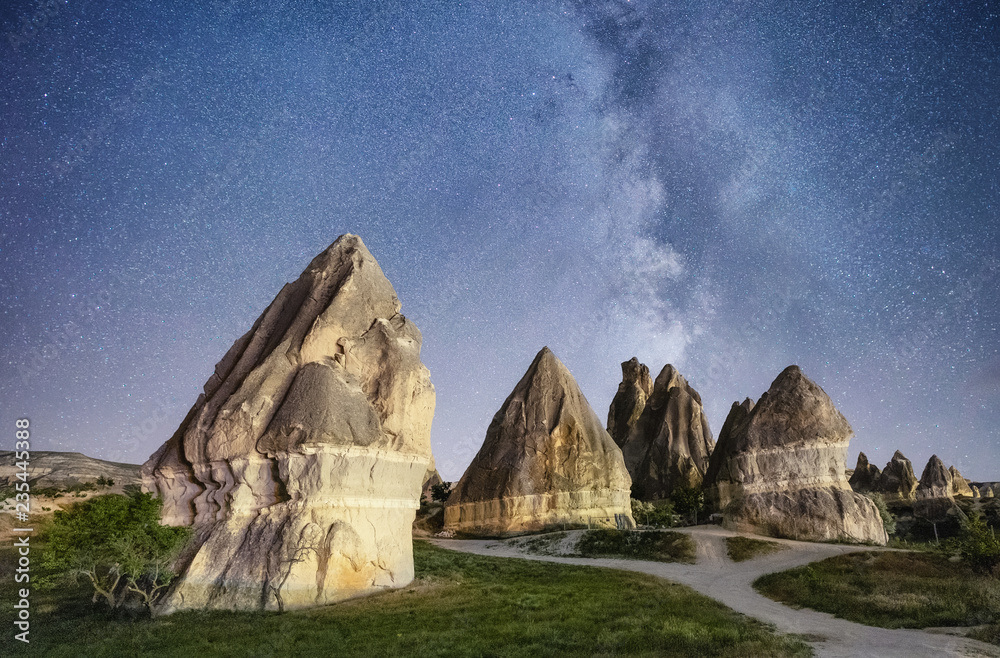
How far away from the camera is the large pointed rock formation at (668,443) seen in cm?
5644

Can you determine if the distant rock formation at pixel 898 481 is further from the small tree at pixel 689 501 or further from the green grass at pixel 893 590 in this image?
the green grass at pixel 893 590

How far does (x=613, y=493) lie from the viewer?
136 ft

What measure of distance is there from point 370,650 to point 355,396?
8563mm

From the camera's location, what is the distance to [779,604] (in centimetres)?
1728

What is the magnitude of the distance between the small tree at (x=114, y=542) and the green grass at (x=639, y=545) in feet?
67.4

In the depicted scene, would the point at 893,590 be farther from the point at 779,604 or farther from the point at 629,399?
the point at 629,399

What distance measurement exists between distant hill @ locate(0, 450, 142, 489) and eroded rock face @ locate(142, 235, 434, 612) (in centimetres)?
3175

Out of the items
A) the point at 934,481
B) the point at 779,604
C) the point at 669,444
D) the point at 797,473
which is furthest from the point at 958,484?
the point at 779,604

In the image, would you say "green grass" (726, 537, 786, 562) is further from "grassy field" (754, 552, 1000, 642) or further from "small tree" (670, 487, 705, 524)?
"small tree" (670, 487, 705, 524)

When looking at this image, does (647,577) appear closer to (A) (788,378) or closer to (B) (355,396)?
(B) (355,396)

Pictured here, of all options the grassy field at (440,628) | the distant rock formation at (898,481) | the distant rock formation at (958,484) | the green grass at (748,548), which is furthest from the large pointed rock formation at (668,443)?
the grassy field at (440,628)

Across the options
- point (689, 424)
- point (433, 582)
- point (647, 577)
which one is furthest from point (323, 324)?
point (689, 424)

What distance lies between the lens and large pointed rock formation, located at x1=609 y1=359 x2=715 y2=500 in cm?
5644

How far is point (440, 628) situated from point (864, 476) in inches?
2907
